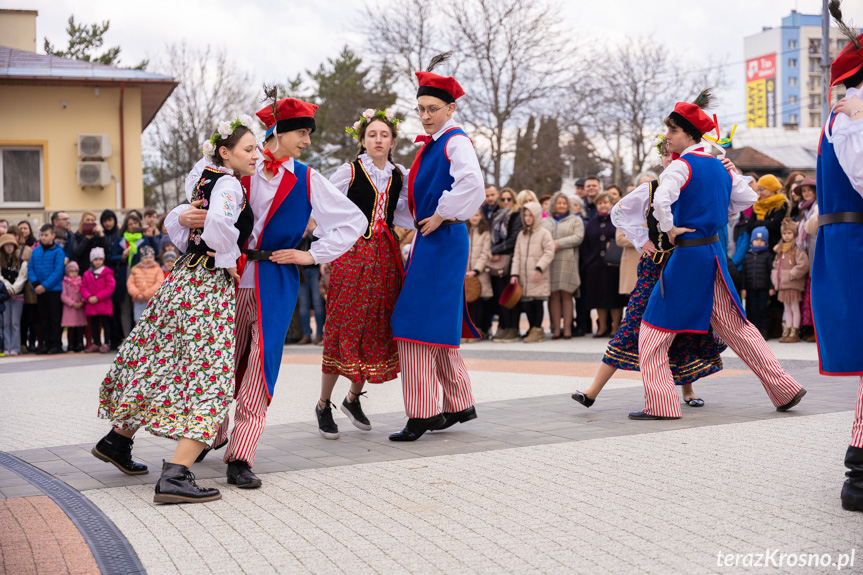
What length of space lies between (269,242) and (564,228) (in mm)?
9409

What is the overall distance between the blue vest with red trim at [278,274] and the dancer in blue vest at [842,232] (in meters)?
2.68

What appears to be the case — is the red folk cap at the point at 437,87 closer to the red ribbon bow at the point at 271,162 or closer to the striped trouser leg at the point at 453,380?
the red ribbon bow at the point at 271,162

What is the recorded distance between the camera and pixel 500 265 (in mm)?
14406

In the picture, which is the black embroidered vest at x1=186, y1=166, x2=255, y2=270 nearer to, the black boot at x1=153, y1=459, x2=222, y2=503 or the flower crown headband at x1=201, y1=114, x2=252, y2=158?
the flower crown headband at x1=201, y1=114, x2=252, y2=158

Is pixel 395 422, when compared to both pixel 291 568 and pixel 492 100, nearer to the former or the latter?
pixel 291 568

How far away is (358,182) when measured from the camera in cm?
659

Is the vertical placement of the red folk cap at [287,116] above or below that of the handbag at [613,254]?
above

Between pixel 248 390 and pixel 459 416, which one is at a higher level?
pixel 248 390

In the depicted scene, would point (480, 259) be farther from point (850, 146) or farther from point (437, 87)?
point (850, 146)

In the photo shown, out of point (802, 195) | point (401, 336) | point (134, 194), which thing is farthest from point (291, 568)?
point (134, 194)

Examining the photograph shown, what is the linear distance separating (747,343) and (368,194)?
2.93 m

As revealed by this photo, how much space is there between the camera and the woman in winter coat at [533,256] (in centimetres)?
1378

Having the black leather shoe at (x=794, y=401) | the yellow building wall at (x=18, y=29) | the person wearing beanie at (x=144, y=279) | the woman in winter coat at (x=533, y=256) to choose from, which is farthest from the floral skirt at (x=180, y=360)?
the yellow building wall at (x=18, y=29)

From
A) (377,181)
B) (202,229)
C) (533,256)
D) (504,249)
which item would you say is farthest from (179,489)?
(504,249)
